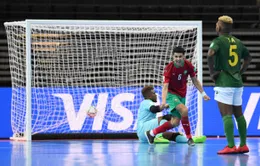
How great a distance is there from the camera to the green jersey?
27.2 feet

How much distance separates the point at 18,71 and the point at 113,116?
2156 mm

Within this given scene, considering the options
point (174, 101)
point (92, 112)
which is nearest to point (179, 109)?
point (174, 101)

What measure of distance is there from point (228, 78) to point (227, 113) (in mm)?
Result: 451

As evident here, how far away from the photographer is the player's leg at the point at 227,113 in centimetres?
821

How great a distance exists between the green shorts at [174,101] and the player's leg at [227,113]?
182 centimetres

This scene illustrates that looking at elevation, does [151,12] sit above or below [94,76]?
above

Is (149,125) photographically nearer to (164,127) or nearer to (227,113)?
(164,127)

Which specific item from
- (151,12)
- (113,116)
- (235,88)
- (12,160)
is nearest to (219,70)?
(235,88)

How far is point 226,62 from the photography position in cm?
832

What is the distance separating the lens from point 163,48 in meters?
14.1

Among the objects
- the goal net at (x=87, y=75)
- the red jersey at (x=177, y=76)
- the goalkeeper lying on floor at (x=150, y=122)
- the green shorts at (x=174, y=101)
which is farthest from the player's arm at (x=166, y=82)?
the goal net at (x=87, y=75)

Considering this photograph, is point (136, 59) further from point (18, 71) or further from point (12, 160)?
point (12, 160)

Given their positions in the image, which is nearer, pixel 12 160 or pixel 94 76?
pixel 12 160

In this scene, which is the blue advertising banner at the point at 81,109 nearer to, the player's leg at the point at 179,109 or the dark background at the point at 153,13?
the player's leg at the point at 179,109
